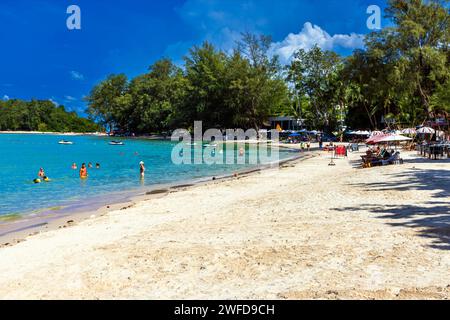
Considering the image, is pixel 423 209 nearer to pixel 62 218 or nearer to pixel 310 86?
pixel 62 218

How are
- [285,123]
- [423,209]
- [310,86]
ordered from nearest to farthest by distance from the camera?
1. [423,209]
2. [310,86]
3. [285,123]

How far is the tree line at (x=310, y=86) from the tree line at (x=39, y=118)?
41.6m

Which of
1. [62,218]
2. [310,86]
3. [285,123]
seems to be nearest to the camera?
[62,218]

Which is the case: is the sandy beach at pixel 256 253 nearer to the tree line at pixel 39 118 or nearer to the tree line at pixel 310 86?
the tree line at pixel 310 86

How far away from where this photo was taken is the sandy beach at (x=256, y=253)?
290 inches

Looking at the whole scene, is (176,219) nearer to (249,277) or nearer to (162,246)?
(162,246)

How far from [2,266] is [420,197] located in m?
13.0

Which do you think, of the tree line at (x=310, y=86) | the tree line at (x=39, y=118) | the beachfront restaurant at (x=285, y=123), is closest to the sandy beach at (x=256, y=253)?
the tree line at (x=310, y=86)

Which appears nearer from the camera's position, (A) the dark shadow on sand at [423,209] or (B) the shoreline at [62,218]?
(A) the dark shadow on sand at [423,209]

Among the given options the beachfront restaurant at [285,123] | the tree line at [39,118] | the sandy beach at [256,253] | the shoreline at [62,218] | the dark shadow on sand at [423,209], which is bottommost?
the shoreline at [62,218]

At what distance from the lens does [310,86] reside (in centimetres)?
7344

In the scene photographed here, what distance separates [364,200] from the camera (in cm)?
1498

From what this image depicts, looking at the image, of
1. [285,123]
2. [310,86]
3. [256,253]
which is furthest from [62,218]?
[285,123]

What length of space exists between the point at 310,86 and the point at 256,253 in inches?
2655
